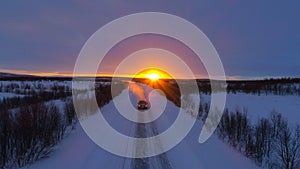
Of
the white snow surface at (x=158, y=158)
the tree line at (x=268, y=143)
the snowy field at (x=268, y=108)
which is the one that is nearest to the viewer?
the white snow surface at (x=158, y=158)

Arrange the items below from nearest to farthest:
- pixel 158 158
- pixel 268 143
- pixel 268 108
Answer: pixel 158 158
pixel 268 143
pixel 268 108

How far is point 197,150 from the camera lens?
12.1 metres

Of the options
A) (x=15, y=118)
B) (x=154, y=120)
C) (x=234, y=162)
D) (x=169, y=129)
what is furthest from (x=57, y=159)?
(x=154, y=120)

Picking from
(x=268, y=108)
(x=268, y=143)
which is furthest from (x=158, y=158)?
(x=268, y=108)

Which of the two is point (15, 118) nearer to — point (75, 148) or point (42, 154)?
point (42, 154)

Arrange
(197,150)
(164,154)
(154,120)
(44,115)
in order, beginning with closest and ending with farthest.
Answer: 1. (164,154)
2. (197,150)
3. (44,115)
4. (154,120)

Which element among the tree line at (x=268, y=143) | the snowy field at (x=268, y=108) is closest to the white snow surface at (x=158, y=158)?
the tree line at (x=268, y=143)

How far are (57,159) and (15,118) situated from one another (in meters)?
2.37

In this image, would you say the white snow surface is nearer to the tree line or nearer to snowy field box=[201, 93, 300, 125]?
the tree line

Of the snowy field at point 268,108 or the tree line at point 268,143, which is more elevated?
the snowy field at point 268,108

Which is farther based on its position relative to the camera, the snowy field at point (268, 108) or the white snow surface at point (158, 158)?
the snowy field at point (268, 108)

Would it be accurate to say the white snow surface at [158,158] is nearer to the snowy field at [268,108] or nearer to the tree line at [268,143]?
the tree line at [268,143]

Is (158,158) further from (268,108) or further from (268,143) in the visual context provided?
(268,108)

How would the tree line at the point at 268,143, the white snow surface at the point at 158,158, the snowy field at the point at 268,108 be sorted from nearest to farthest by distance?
the white snow surface at the point at 158,158
the tree line at the point at 268,143
the snowy field at the point at 268,108
